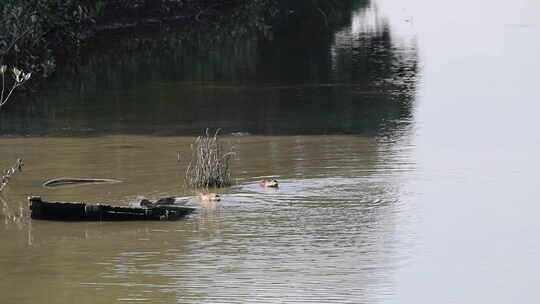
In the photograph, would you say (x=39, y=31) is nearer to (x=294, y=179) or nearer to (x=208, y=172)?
(x=294, y=179)

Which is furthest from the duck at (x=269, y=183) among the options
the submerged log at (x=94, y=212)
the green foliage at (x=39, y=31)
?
the green foliage at (x=39, y=31)

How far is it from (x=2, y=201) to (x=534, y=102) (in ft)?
46.1

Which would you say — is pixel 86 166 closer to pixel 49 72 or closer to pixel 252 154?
pixel 252 154

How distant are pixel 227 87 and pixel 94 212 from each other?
15302 mm

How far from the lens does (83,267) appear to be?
49.3 ft

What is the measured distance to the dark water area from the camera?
25.8 metres

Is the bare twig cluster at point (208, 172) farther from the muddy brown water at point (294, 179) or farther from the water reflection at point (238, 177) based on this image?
the water reflection at point (238, 177)

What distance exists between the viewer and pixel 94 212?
16.6 meters

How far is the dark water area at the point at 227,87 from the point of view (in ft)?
84.7

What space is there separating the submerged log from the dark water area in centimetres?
776

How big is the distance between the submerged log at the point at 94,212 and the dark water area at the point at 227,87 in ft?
25.5

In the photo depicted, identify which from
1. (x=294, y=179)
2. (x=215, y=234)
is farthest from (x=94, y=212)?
(x=294, y=179)

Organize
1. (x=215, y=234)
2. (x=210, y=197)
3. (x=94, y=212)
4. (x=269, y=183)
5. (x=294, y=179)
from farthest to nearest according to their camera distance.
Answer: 1. (x=294, y=179)
2. (x=269, y=183)
3. (x=210, y=197)
4. (x=94, y=212)
5. (x=215, y=234)

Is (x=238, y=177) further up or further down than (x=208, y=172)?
further down
